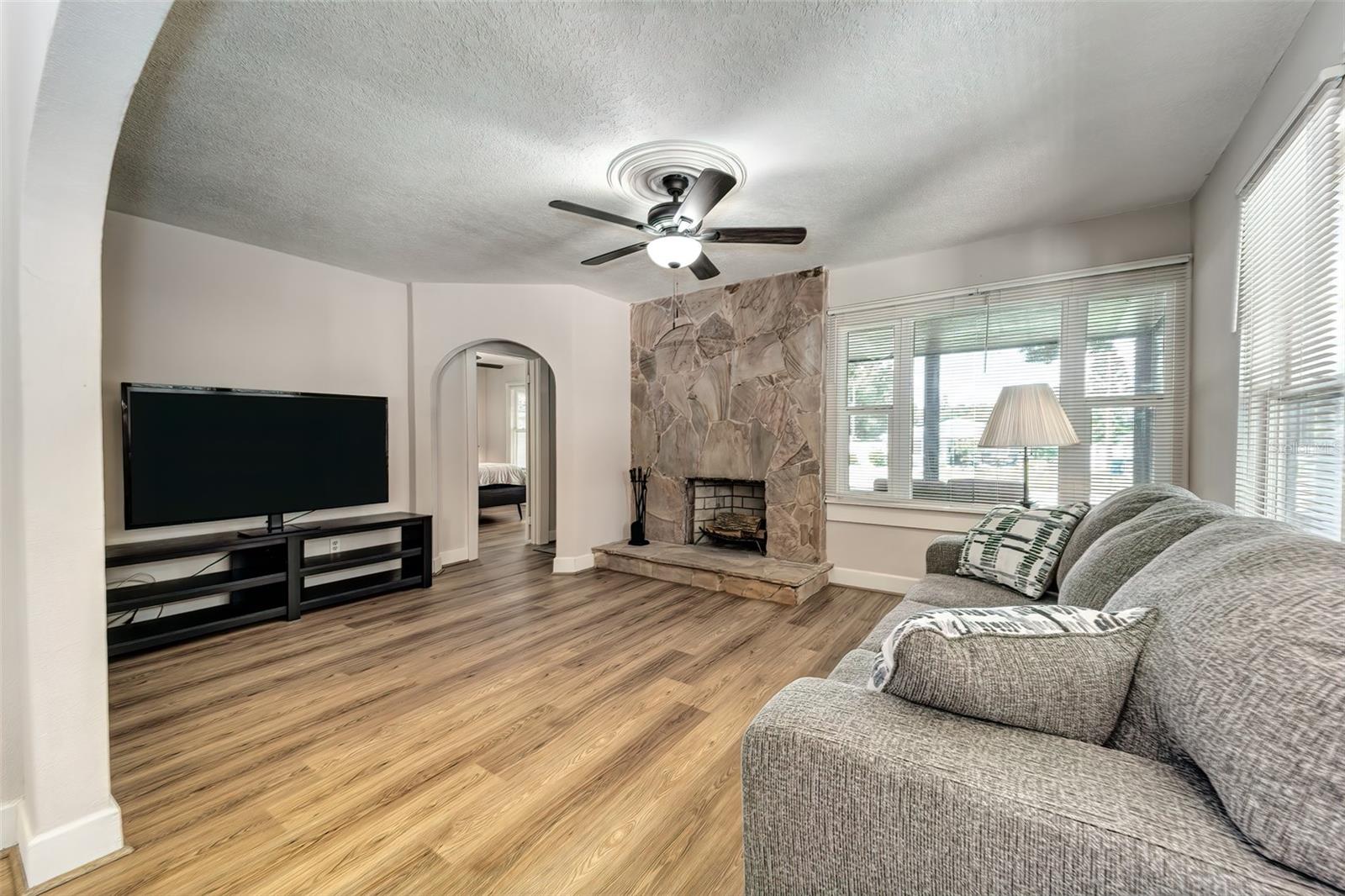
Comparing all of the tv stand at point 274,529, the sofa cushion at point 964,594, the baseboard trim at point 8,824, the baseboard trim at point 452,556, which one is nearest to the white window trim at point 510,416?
the baseboard trim at point 452,556

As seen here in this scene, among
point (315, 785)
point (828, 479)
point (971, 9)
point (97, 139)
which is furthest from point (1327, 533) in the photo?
point (97, 139)

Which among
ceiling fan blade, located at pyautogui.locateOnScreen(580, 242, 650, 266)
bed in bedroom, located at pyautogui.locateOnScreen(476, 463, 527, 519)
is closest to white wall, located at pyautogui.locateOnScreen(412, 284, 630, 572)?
ceiling fan blade, located at pyautogui.locateOnScreen(580, 242, 650, 266)

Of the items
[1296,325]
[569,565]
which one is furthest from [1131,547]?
[569,565]

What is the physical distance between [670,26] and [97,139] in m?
1.62

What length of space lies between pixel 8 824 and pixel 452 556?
11.0 feet

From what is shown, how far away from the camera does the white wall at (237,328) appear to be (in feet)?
10.2

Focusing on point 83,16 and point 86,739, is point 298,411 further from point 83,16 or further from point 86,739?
point 83,16

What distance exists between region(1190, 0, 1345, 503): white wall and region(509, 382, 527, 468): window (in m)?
8.63

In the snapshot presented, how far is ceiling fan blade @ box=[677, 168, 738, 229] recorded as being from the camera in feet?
6.86

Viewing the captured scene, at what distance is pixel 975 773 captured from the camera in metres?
0.81

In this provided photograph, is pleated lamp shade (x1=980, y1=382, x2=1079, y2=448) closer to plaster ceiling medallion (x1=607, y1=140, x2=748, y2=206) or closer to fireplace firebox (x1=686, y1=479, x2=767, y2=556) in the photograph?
plaster ceiling medallion (x1=607, y1=140, x2=748, y2=206)

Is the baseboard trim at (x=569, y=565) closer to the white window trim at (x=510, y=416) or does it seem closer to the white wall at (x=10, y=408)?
the white wall at (x=10, y=408)

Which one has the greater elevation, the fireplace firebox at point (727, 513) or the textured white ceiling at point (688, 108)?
the textured white ceiling at point (688, 108)

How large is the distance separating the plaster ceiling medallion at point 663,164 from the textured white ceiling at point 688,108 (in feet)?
0.17
